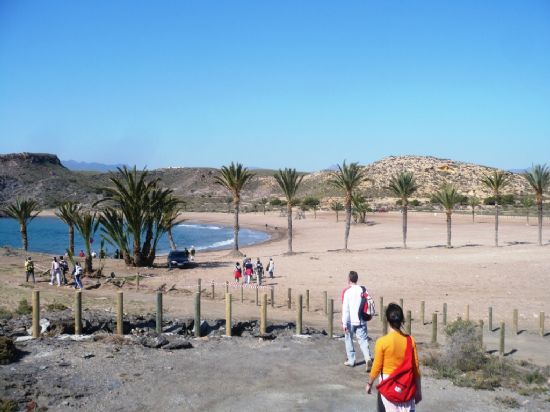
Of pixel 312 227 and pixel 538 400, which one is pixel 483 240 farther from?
pixel 538 400

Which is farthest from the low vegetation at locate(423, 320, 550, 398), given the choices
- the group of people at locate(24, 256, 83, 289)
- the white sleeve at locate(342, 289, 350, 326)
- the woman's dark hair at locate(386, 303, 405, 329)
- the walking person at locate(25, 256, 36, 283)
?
the walking person at locate(25, 256, 36, 283)

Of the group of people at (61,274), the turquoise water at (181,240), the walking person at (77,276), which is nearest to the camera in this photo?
the walking person at (77,276)

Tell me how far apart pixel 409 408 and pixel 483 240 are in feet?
159

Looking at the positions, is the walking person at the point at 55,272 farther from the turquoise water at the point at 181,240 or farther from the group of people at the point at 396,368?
the turquoise water at the point at 181,240

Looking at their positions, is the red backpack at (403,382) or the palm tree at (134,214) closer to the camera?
the red backpack at (403,382)

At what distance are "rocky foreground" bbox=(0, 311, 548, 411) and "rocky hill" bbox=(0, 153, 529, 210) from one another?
294ft

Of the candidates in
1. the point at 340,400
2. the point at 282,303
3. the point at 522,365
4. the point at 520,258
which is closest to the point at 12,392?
the point at 340,400

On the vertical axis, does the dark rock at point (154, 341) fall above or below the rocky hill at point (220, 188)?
below

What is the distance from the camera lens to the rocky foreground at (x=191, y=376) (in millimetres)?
9594

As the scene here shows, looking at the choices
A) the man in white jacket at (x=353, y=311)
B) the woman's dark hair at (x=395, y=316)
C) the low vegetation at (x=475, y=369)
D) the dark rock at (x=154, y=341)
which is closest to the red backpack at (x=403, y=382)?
the woman's dark hair at (x=395, y=316)

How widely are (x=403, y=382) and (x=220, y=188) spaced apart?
16881cm

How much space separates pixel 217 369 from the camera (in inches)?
450

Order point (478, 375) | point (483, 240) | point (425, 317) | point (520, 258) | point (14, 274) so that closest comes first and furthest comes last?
point (478, 375) < point (425, 317) < point (14, 274) < point (520, 258) < point (483, 240)

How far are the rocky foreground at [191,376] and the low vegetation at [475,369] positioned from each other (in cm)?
40
